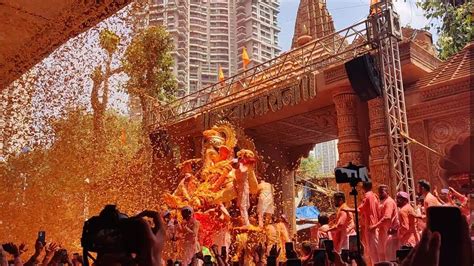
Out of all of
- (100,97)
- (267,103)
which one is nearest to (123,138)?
(100,97)

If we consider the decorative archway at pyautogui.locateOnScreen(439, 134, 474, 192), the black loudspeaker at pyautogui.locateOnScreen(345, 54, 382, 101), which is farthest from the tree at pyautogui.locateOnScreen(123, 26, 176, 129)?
the decorative archway at pyautogui.locateOnScreen(439, 134, 474, 192)

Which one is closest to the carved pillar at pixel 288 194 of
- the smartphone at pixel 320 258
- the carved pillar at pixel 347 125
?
the carved pillar at pixel 347 125

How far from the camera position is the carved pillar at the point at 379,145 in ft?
27.2

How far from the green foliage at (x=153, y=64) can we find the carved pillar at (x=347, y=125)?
869 cm

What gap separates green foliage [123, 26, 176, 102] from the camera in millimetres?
16352

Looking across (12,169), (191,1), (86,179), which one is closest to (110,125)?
(86,179)

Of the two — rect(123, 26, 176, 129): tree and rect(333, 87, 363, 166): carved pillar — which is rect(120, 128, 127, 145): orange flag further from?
rect(333, 87, 363, 166): carved pillar

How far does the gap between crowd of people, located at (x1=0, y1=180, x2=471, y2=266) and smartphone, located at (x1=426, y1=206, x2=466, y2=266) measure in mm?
17

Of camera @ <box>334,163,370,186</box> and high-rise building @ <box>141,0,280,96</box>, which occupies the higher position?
high-rise building @ <box>141,0,280,96</box>

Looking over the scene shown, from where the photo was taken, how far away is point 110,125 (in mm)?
14031

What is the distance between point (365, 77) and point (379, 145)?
133cm

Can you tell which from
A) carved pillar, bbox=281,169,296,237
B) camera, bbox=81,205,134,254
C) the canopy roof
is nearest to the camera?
camera, bbox=81,205,134,254

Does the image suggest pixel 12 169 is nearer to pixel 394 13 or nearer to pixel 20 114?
pixel 20 114

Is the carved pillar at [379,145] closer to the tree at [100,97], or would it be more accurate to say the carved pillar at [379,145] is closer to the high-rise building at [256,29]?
the tree at [100,97]
